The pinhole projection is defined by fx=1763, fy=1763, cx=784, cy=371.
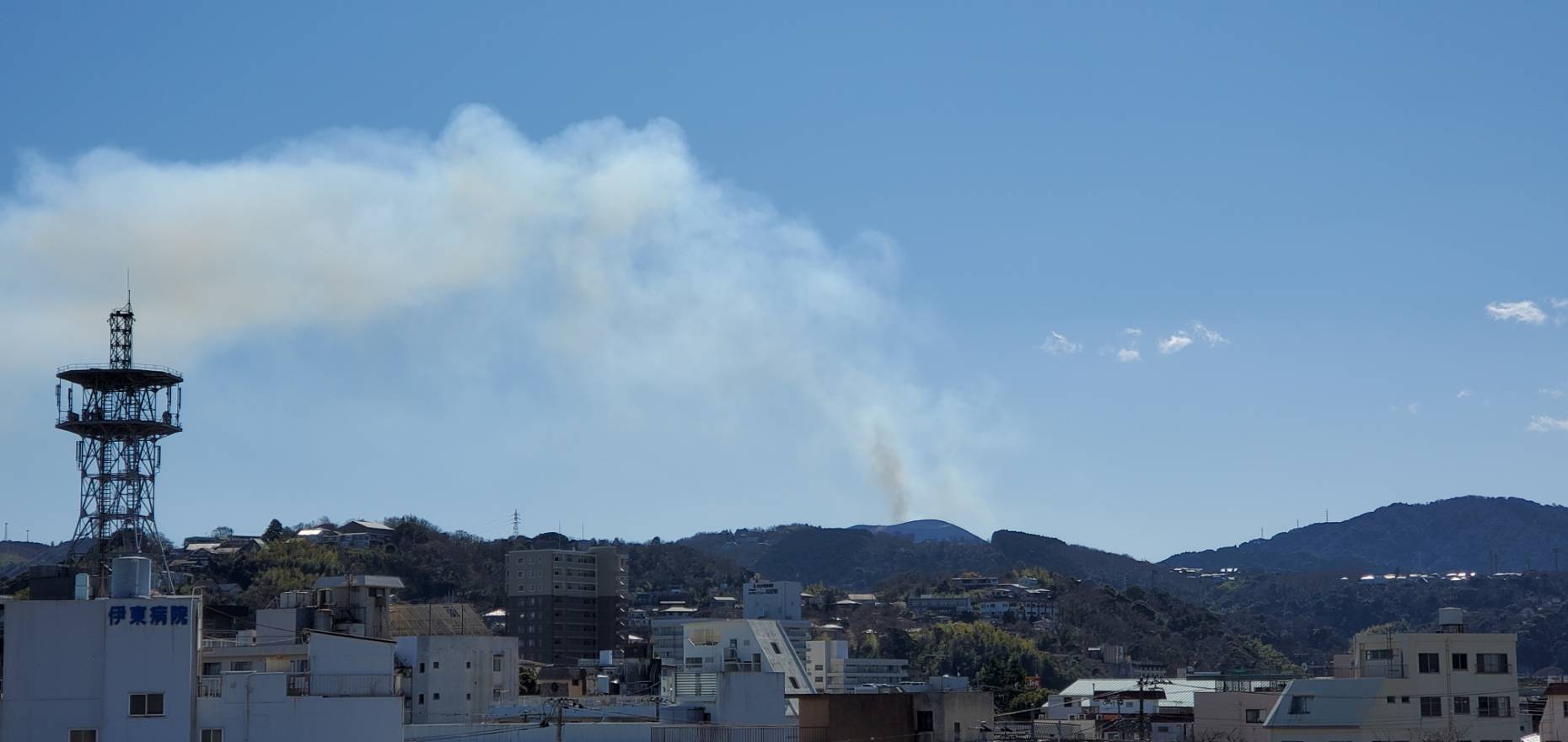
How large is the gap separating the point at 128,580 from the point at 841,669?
9767 cm

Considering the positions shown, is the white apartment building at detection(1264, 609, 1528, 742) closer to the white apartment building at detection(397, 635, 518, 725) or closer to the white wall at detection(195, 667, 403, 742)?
the white apartment building at detection(397, 635, 518, 725)

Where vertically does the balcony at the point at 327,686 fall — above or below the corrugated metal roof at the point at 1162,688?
above

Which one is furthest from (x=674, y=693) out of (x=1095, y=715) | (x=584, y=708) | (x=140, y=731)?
(x=1095, y=715)

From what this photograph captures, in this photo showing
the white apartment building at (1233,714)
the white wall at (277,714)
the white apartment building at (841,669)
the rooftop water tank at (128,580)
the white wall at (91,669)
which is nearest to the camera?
the white wall at (91,669)

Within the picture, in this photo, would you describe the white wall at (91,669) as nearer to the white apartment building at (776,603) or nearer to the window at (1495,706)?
the window at (1495,706)

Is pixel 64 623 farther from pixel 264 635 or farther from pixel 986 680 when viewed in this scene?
pixel 986 680

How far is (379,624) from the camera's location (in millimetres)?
81500

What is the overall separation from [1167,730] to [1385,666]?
946 inches

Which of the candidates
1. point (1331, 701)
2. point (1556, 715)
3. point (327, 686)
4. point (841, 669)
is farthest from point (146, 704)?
point (841, 669)

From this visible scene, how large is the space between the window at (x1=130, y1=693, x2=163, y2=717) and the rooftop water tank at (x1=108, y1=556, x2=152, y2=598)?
2.71 m

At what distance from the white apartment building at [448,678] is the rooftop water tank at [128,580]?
101ft

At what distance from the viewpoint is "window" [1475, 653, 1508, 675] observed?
73.5m

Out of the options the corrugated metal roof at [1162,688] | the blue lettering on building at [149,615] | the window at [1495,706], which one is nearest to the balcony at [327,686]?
the blue lettering on building at [149,615]

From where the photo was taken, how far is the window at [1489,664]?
73.5 m
